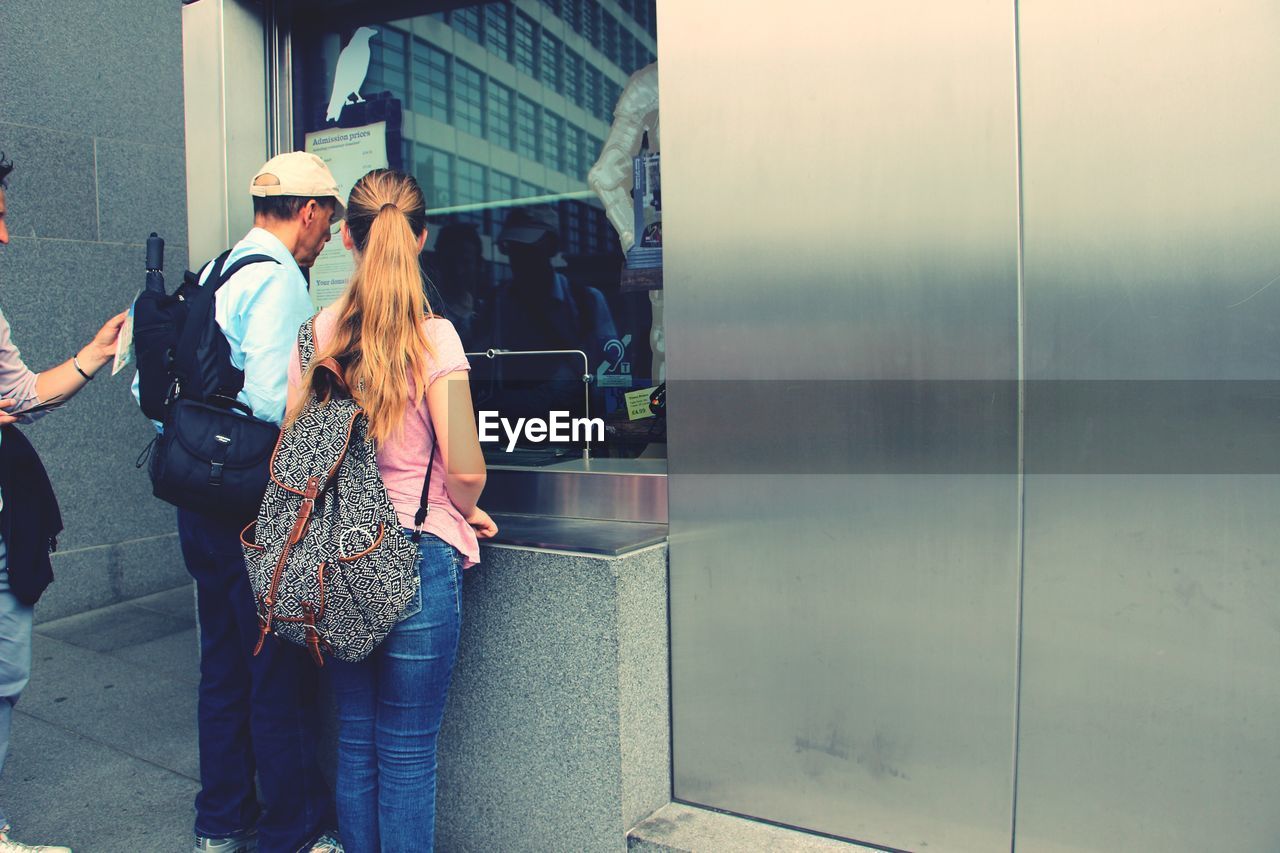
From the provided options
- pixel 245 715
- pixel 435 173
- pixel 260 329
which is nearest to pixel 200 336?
pixel 260 329

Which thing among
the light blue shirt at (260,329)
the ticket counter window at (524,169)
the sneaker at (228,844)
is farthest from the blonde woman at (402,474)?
the ticket counter window at (524,169)

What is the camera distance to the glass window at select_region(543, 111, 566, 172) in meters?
3.83

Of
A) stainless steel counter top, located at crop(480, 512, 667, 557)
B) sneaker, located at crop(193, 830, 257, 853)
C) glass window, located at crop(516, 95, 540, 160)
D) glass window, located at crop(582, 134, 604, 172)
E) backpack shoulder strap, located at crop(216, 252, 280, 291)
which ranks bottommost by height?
sneaker, located at crop(193, 830, 257, 853)

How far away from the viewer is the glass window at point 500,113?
13.1 ft

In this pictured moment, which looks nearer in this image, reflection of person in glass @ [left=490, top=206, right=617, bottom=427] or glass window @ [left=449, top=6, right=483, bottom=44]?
reflection of person in glass @ [left=490, top=206, right=617, bottom=427]

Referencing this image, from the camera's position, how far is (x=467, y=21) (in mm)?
4070

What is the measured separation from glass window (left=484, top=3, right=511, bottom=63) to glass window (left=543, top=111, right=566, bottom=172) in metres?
0.36

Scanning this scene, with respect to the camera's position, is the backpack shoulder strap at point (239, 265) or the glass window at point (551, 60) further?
the glass window at point (551, 60)

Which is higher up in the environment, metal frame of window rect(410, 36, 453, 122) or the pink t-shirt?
metal frame of window rect(410, 36, 453, 122)

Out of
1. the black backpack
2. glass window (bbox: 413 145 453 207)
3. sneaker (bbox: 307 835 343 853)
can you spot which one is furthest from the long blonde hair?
glass window (bbox: 413 145 453 207)

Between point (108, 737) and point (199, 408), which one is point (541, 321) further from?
point (108, 737)

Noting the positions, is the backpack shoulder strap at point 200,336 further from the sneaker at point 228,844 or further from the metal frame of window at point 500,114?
the metal frame of window at point 500,114

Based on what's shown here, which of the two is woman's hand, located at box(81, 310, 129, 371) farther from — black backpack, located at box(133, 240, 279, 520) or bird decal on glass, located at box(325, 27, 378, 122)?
bird decal on glass, located at box(325, 27, 378, 122)

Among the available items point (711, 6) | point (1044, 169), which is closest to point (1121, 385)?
point (1044, 169)
